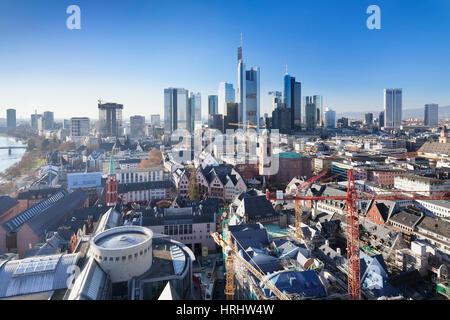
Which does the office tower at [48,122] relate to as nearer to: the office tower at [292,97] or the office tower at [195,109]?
the office tower at [195,109]

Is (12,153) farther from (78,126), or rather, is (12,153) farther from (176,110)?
(176,110)

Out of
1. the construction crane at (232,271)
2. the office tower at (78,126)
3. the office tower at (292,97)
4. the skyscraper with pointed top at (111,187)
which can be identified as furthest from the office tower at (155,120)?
the construction crane at (232,271)

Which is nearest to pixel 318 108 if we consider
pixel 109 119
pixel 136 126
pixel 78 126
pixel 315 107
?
pixel 315 107

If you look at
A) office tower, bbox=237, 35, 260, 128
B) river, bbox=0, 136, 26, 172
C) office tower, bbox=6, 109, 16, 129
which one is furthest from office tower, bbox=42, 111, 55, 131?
office tower, bbox=237, 35, 260, 128

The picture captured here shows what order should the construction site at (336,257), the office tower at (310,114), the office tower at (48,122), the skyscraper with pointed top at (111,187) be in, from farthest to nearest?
the office tower at (310,114) < the office tower at (48,122) < the skyscraper with pointed top at (111,187) < the construction site at (336,257)
